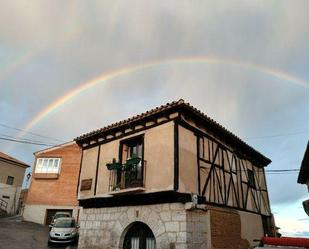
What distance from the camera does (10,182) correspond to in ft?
107

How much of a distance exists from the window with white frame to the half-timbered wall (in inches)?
687

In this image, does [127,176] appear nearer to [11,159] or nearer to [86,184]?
[86,184]

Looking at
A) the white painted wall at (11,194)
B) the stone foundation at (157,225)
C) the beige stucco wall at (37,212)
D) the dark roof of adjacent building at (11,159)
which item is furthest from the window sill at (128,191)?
the dark roof of adjacent building at (11,159)

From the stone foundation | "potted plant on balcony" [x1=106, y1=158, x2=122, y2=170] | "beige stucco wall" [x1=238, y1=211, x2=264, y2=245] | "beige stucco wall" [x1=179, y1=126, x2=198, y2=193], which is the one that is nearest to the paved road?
the stone foundation

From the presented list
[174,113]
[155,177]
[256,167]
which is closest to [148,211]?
[155,177]

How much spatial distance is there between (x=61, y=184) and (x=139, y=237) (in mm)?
16556

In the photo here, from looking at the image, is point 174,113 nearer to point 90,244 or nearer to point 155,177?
point 155,177

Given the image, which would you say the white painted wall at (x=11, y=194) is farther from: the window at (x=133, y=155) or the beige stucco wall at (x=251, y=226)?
the beige stucco wall at (x=251, y=226)

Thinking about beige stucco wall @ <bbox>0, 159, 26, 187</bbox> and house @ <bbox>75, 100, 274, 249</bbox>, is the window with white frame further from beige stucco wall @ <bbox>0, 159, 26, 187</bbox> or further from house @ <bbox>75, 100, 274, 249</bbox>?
house @ <bbox>75, 100, 274, 249</bbox>

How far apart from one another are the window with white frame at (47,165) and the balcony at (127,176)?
1556cm

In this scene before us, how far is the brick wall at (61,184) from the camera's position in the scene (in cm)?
2512

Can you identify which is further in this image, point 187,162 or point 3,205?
point 3,205

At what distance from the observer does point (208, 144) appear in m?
12.6

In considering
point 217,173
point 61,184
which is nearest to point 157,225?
point 217,173
